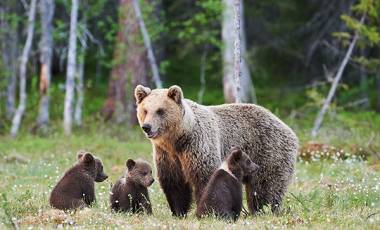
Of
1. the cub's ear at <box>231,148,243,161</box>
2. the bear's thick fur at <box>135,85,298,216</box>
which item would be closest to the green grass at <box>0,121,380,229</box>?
the bear's thick fur at <box>135,85,298,216</box>

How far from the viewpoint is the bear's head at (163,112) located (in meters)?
9.11

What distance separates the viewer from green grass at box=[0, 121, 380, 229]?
8.43 m

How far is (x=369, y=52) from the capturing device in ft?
102

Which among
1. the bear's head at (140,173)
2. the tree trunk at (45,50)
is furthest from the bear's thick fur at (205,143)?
the tree trunk at (45,50)

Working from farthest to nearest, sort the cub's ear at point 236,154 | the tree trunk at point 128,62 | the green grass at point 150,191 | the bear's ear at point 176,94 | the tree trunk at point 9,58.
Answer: the tree trunk at point 9,58 → the tree trunk at point 128,62 → the bear's ear at point 176,94 → the cub's ear at point 236,154 → the green grass at point 150,191

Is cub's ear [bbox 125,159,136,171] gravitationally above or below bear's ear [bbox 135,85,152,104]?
below

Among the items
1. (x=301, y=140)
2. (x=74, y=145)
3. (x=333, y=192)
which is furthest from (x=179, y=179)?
(x=74, y=145)

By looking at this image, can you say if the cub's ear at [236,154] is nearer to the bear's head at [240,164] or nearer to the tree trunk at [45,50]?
the bear's head at [240,164]

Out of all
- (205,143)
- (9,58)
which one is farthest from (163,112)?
(9,58)

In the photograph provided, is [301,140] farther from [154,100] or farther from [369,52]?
[369,52]

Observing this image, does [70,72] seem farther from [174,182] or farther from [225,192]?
[225,192]

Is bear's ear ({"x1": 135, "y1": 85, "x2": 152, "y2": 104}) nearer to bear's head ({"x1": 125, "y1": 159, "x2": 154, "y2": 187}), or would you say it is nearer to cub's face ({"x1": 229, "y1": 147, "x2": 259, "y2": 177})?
bear's head ({"x1": 125, "y1": 159, "x2": 154, "y2": 187})

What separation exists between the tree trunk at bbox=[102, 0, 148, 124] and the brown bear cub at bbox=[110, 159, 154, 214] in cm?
1358

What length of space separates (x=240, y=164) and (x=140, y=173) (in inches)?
51.0
